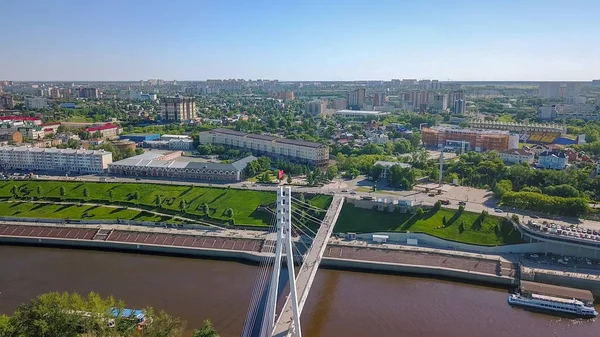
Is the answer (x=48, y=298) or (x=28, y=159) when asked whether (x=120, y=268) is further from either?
(x=28, y=159)

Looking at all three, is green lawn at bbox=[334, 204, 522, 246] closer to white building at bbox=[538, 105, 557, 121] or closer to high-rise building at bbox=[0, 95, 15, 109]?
white building at bbox=[538, 105, 557, 121]

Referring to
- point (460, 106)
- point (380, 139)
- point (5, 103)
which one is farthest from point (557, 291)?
point (5, 103)

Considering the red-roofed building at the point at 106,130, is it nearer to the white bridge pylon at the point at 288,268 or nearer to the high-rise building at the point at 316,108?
the high-rise building at the point at 316,108

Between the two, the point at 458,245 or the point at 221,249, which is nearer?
the point at 458,245

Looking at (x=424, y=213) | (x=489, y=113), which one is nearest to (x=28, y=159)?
(x=424, y=213)

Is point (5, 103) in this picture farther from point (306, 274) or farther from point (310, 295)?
point (306, 274)

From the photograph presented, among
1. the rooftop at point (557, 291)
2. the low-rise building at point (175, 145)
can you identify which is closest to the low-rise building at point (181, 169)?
the low-rise building at point (175, 145)
